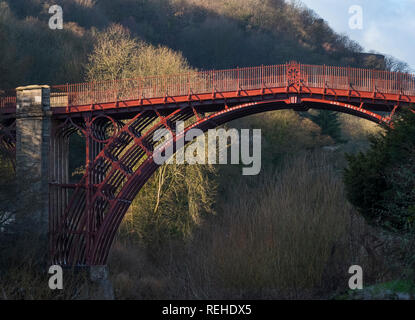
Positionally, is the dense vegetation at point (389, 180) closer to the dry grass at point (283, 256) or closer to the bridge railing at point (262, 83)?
the dry grass at point (283, 256)

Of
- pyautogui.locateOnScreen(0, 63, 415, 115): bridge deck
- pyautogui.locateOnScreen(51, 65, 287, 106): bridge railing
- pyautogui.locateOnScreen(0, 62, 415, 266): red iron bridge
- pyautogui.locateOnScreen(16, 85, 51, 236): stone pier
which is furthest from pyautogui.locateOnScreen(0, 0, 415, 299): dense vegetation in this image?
pyautogui.locateOnScreen(51, 65, 287, 106): bridge railing

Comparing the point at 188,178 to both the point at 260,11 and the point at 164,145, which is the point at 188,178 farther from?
the point at 260,11

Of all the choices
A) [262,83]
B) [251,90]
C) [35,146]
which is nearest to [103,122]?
[35,146]

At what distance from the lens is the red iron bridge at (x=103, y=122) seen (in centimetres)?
2048

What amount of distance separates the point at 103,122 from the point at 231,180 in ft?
40.7

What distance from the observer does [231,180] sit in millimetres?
33906

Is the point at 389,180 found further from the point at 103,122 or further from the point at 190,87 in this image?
the point at 103,122

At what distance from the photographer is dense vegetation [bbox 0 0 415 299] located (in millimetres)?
17844

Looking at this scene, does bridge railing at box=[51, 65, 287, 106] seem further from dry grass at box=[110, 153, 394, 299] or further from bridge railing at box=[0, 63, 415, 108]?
dry grass at box=[110, 153, 394, 299]

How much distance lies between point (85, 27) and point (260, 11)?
18.3 m

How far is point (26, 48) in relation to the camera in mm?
37719

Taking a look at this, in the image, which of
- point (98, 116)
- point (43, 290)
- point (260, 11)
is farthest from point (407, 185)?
point (260, 11)

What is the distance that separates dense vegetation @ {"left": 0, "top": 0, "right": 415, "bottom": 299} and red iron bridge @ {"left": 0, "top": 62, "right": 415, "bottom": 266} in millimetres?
1707

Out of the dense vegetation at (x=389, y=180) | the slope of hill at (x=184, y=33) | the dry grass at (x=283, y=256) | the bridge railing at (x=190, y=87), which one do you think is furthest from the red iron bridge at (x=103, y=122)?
the slope of hill at (x=184, y=33)
